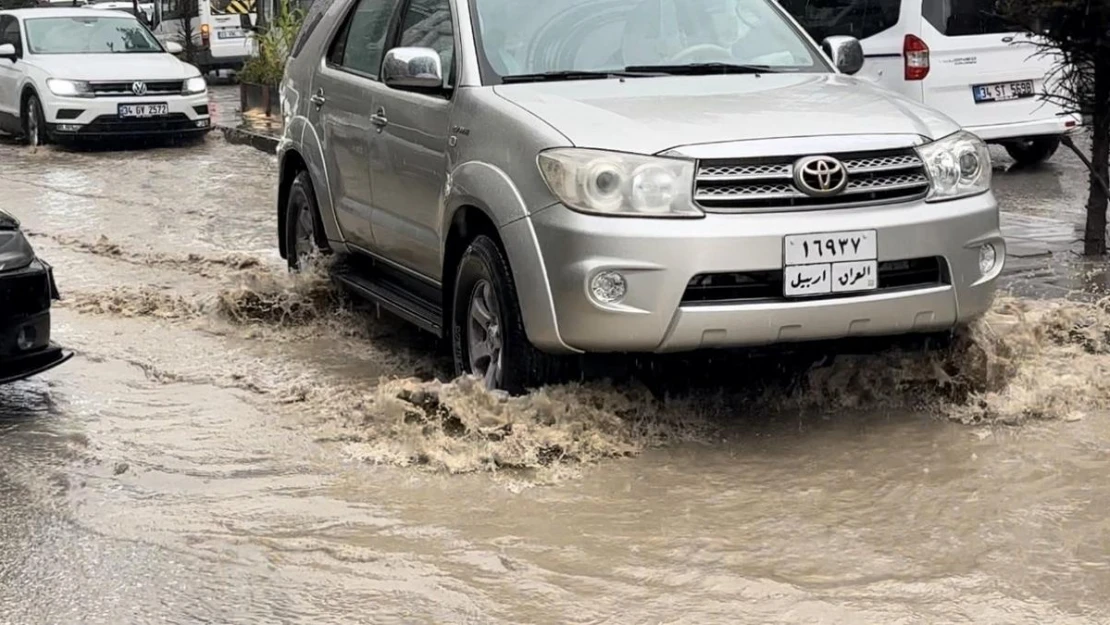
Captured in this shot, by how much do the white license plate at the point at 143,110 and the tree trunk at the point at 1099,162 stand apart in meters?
11.7

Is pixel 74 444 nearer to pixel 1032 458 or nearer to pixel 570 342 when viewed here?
pixel 570 342

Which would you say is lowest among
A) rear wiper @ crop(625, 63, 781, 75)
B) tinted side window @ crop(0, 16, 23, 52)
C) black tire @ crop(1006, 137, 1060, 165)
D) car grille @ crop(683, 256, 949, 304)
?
tinted side window @ crop(0, 16, 23, 52)

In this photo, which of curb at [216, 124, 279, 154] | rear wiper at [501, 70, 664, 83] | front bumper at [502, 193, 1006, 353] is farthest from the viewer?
curb at [216, 124, 279, 154]

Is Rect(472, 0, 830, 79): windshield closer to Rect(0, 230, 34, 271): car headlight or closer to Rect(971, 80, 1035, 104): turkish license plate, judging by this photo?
Rect(0, 230, 34, 271): car headlight

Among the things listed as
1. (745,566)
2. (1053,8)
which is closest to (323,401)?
(745,566)

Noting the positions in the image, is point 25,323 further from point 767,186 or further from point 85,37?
point 85,37

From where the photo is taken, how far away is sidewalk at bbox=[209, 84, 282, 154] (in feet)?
56.3

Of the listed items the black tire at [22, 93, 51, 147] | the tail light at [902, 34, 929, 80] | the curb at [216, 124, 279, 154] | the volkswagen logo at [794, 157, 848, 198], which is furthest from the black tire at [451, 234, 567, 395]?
the black tire at [22, 93, 51, 147]

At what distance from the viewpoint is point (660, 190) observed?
16.5 feet

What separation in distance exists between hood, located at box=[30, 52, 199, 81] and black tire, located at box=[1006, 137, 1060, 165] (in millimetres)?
9566

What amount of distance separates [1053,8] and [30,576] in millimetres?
5870

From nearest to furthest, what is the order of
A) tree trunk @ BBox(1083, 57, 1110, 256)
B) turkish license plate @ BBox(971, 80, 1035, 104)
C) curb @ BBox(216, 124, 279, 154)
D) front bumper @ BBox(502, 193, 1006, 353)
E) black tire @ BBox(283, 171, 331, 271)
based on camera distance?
front bumper @ BBox(502, 193, 1006, 353) → black tire @ BBox(283, 171, 331, 271) → tree trunk @ BBox(1083, 57, 1110, 256) → turkish license plate @ BBox(971, 80, 1035, 104) → curb @ BBox(216, 124, 279, 154)

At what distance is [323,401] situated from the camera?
6309mm

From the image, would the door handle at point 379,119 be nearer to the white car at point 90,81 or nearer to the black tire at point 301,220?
the black tire at point 301,220
